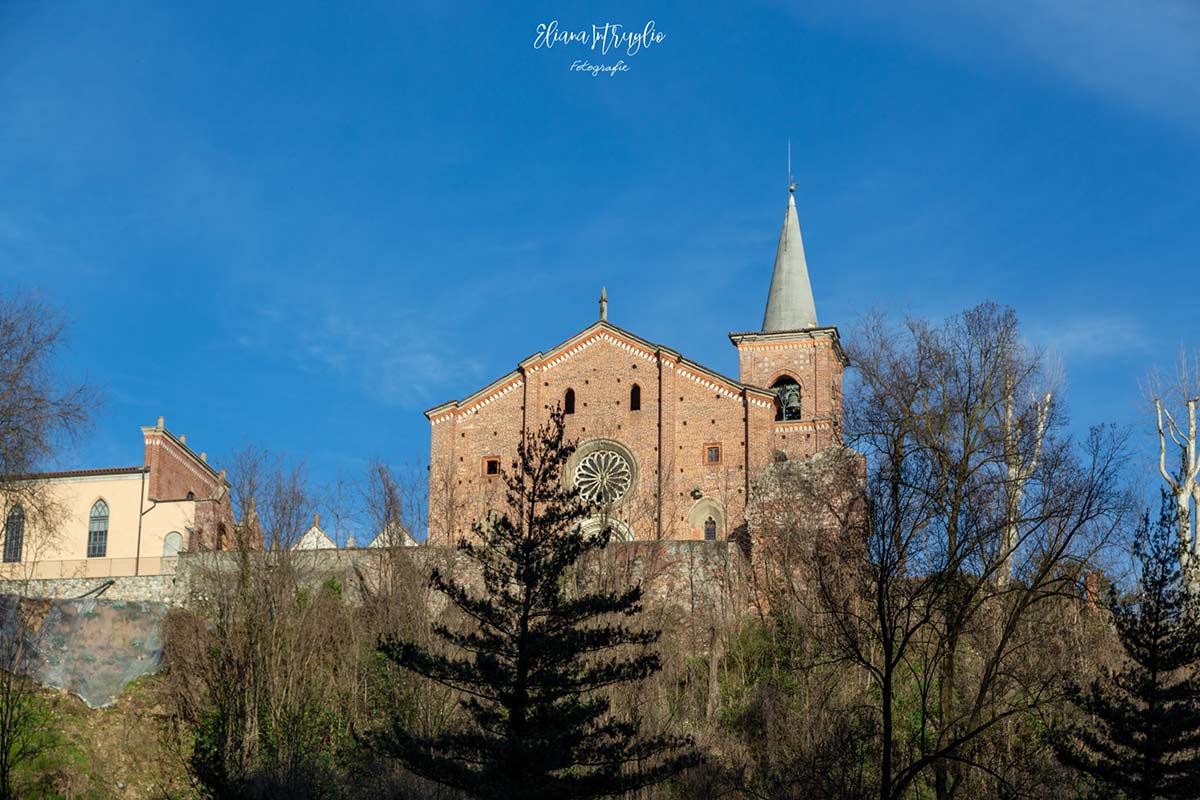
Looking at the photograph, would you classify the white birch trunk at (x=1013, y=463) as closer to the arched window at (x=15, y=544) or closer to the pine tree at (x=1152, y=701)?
the pine tree at (x=1152, y=701)

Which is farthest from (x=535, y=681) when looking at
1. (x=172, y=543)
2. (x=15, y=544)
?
(x=15, y=544)

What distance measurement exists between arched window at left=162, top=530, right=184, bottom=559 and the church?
8.03 metres

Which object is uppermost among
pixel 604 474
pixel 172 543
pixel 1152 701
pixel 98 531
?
pixel 604 474

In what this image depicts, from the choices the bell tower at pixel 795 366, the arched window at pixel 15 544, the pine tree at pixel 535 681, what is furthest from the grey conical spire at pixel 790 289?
the pine tree at pixel 535 681

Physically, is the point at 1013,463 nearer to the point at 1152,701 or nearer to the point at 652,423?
the point at 1152,701

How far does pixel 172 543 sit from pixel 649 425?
15.4 m

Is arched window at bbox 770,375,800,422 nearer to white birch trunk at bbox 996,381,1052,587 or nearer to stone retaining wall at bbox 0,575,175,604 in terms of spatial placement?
white birch trunk at bbox 996,381,1052,587

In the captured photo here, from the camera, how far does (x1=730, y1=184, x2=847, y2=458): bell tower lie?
4606 cm

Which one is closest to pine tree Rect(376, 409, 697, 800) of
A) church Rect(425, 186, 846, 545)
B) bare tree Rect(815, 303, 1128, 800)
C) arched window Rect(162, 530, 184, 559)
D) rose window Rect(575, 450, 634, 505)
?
bare tree Rect(815, 303, 1128, 800)

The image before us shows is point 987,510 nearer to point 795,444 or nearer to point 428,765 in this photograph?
point 428,765

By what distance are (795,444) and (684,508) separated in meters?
4.13

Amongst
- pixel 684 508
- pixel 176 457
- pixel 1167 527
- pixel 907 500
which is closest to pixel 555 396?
pixel 684 508

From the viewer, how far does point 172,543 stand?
4634 centimetres

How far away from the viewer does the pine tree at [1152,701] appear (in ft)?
75.5
